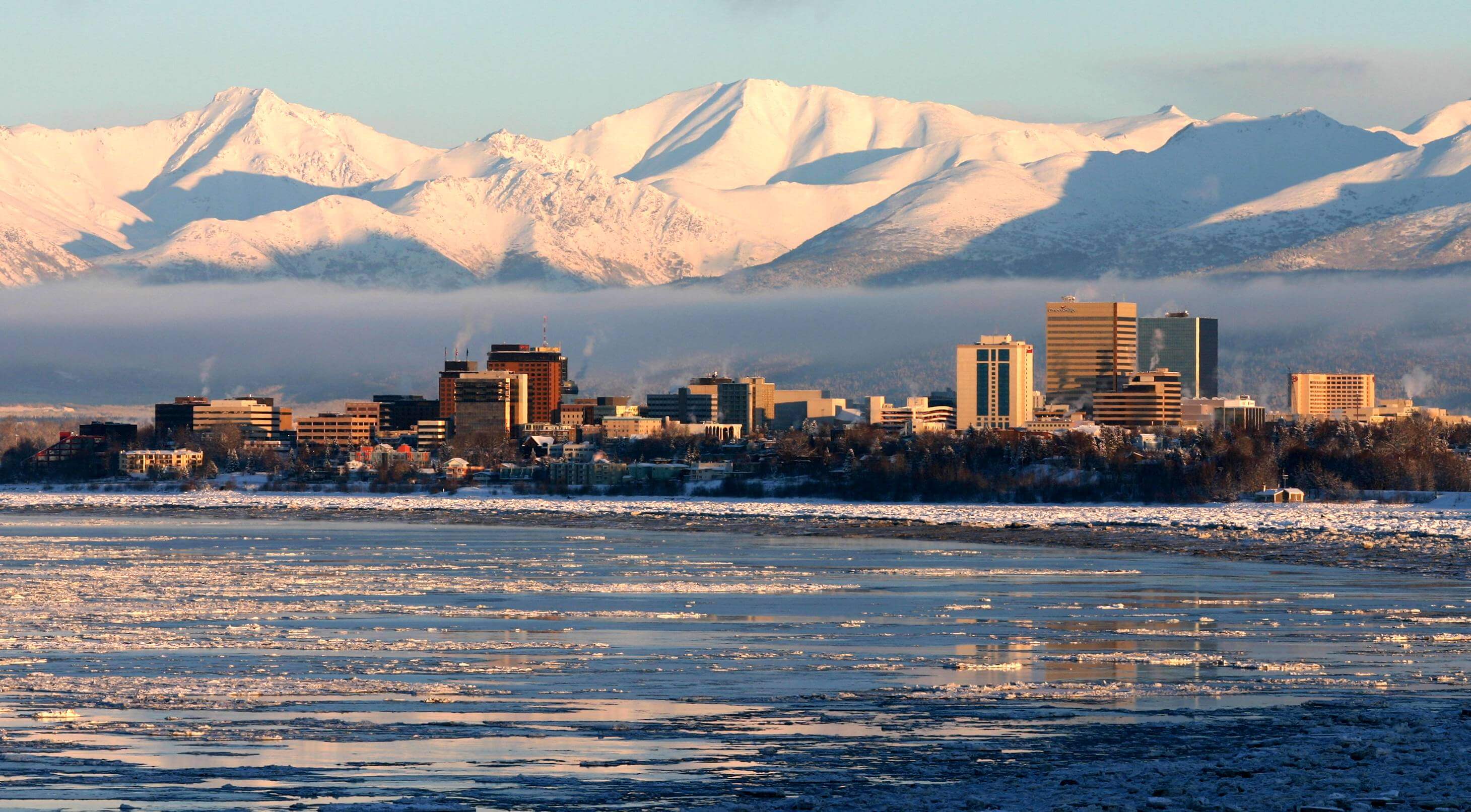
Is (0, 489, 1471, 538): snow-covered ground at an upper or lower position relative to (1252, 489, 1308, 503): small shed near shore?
lower

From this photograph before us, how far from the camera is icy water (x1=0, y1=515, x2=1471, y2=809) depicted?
91.1ft

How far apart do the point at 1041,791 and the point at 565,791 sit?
645cm

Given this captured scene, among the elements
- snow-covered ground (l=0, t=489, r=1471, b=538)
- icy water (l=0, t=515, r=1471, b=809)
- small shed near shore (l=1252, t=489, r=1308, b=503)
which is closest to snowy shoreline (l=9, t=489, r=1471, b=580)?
snow-covered ground (l=0, t=489, r=1471, b=538)

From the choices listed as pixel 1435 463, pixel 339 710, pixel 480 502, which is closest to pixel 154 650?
pixel 339 710

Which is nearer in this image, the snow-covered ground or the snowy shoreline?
the snowy shoreline

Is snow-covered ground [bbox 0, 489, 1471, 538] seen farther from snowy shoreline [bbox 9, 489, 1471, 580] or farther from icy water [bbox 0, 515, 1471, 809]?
icy water [bbox 0, 515, 1471, 809]

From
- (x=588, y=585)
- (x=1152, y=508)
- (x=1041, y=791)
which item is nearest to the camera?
(x=1041, y=791)

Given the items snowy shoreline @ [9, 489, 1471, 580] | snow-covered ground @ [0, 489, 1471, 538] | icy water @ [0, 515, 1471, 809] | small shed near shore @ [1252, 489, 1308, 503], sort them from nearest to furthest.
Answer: icy water @ [0, 515, 1471, 809] < snowy shoreline @ [9, 489, 1471, 580] < snow-covered ground @ [0, 489, 1471, 538] < small shed near shore @ [1252, 489, 1308, 503]

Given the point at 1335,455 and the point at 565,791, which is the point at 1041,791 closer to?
the point at 565,791

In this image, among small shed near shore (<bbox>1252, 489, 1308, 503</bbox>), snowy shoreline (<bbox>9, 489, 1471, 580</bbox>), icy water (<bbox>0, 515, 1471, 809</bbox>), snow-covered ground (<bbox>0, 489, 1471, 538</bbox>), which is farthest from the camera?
small shed near shore (<bbox>1252, 489, 1308, 503</bbox>)

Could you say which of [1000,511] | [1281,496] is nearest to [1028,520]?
[1000,511]

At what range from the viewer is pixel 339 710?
3369 cm

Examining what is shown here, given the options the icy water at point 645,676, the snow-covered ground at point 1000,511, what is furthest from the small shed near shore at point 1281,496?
the icy water at point 645,676

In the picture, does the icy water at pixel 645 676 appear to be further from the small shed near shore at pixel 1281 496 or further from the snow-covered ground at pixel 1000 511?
the small shed near shore at pixel 1281 496
